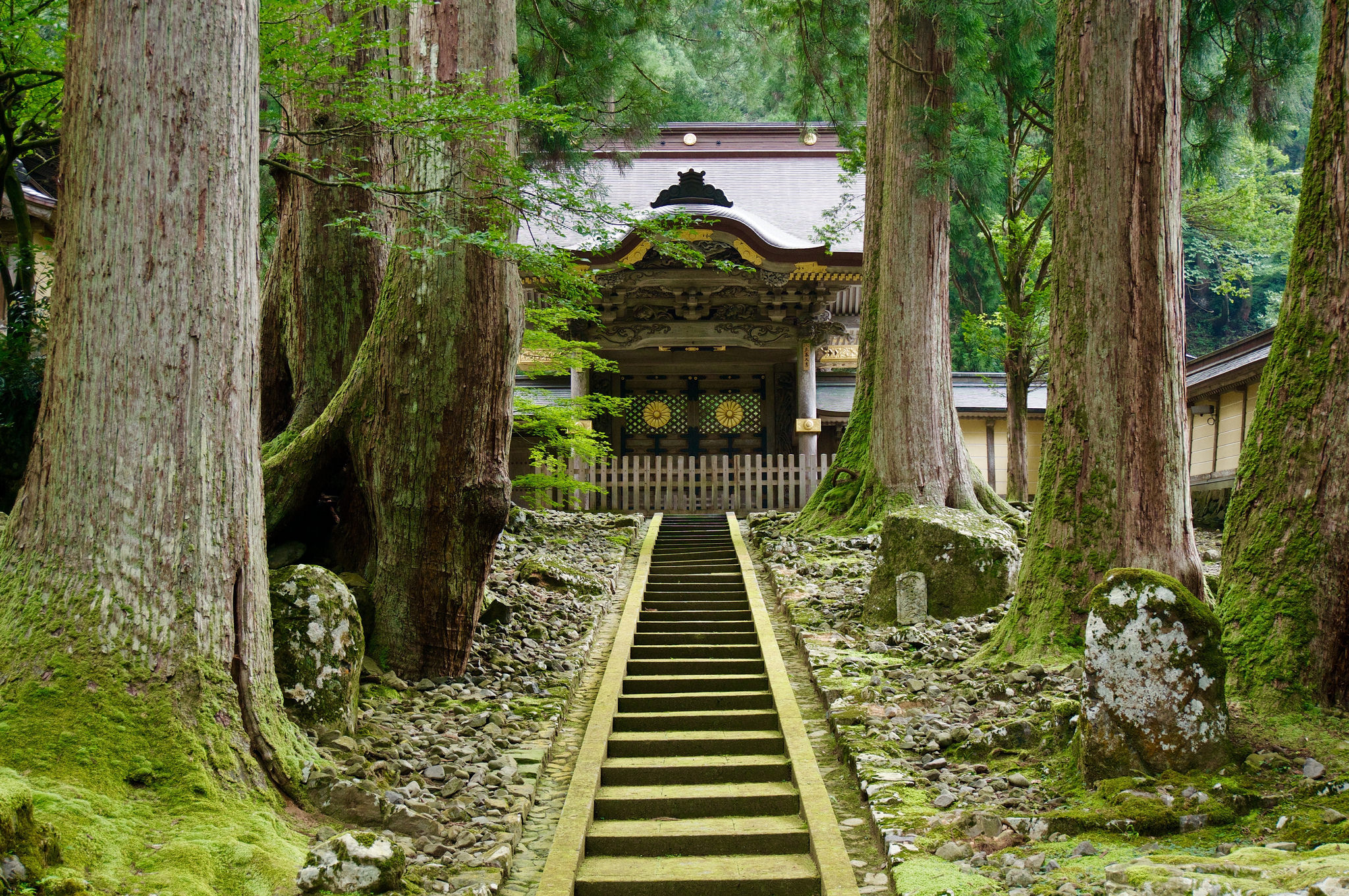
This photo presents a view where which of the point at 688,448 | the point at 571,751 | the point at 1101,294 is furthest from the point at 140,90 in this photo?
the point at 688,448

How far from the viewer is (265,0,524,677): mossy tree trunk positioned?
5.88m

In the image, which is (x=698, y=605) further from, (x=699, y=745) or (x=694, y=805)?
(x=694, y=805)

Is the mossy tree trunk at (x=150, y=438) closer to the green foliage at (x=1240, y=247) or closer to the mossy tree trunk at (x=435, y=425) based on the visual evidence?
the mossy tree trunk at (x=435, y=425)

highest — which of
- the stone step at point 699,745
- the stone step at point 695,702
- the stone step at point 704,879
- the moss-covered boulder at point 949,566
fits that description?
the moss-covered boulder at point 949,566

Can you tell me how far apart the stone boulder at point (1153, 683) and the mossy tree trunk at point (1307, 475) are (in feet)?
1.48

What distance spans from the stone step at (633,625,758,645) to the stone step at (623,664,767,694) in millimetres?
923

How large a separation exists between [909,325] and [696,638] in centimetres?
450

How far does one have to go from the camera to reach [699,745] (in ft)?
17.8

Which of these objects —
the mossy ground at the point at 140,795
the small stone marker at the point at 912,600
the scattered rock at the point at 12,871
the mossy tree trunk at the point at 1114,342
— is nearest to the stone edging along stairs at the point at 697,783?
the small stone marker at the point at 912,600

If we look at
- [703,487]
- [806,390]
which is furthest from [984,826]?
[806,390]

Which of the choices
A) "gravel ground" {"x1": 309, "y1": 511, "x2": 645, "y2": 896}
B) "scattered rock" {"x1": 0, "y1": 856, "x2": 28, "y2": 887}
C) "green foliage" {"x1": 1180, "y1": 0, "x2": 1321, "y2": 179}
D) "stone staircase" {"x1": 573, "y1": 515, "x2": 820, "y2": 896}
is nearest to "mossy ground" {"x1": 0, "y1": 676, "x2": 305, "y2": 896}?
"scattered rock" {"x1": 0, "y1": 856, "x2": 28, "y2": 887}

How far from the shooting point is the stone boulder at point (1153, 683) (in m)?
3.77

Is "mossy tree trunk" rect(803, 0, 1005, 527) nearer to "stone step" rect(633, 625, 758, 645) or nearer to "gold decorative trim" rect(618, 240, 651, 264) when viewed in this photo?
"stone step" rect(633, 625, 758, 645)

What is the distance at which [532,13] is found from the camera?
458 inches
